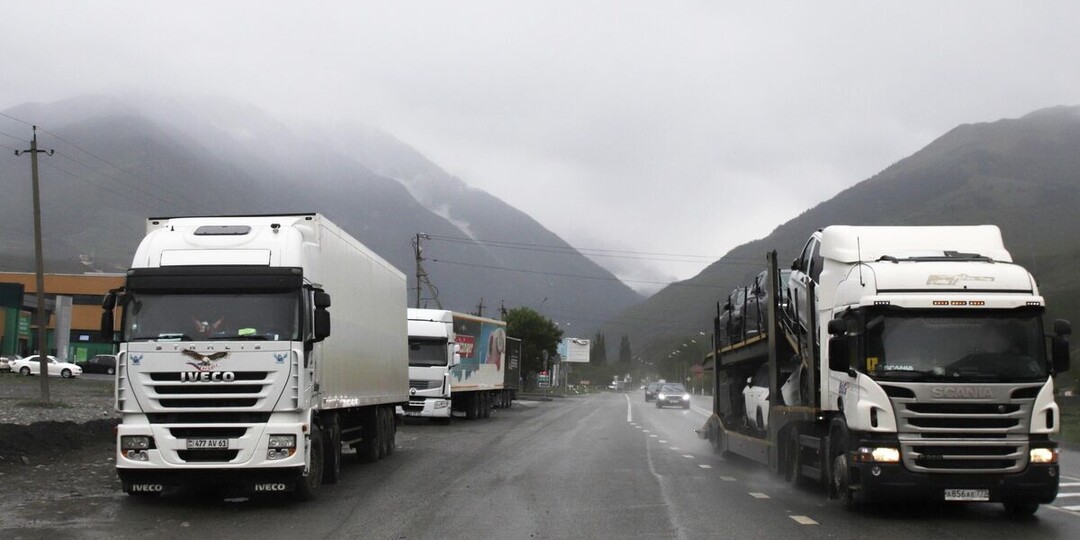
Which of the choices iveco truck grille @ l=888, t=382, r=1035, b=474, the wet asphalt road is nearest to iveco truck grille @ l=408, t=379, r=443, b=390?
the wet asphalt road

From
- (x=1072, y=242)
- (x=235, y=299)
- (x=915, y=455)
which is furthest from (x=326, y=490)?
(x=1072, y=242)

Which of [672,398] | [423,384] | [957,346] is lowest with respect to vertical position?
[672,398]

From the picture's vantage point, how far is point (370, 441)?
19.0 meters

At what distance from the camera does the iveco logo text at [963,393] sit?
1091 cm

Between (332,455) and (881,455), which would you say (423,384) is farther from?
(881,455)

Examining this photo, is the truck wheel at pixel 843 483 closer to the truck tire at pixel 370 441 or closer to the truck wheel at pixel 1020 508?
the truck wheel at pixel 1020 508

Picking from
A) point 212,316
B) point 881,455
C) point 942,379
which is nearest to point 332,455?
point 212,316

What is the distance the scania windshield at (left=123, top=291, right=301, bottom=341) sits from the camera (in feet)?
39.9

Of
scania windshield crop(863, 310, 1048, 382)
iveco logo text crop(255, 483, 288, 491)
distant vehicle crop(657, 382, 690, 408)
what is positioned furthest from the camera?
distant vehicle crop(657, 382, 690, 408)

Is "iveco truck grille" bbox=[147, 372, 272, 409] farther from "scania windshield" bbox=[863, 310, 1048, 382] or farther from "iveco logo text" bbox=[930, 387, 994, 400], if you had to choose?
"iveco logo text" bbox=[930, 387, 994, 400]

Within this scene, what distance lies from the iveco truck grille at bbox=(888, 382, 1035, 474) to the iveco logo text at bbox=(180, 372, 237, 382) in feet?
24.2

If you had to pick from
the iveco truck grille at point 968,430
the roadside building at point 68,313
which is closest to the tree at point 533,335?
the roadside building at point 68,313

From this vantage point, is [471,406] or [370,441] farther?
[471,406]

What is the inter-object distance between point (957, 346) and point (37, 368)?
5755 cm
